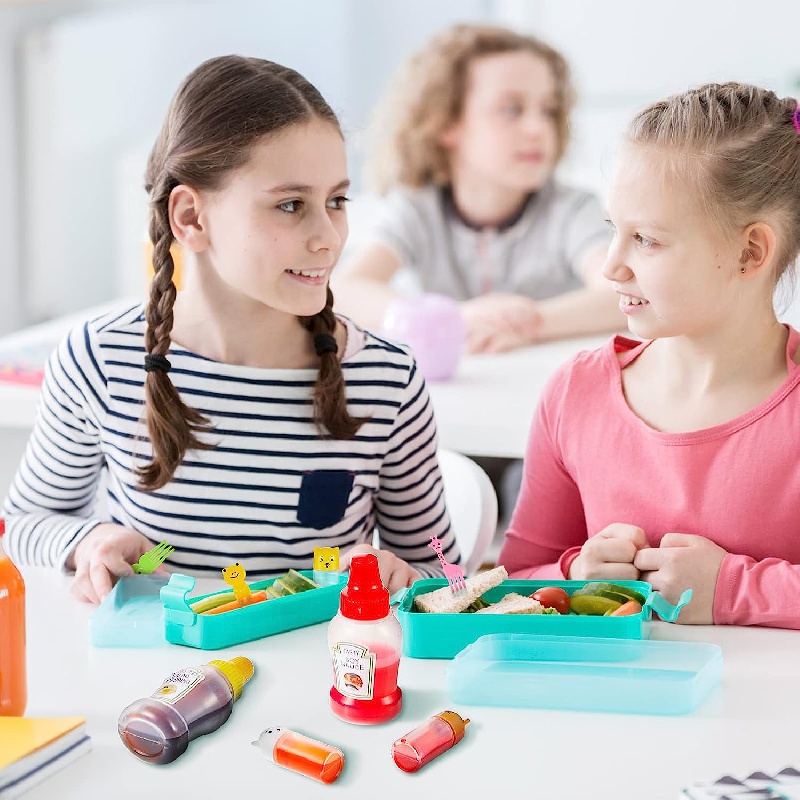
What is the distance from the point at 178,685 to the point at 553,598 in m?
0.33

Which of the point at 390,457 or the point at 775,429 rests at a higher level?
the point at 775,429

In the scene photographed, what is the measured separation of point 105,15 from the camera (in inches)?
132

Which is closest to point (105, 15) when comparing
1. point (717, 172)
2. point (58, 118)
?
point (58, 118)

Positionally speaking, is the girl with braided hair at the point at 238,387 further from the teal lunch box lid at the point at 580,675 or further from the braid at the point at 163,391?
the teal lunch box lid at the point at 580,675

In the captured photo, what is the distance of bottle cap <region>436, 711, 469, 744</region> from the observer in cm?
84

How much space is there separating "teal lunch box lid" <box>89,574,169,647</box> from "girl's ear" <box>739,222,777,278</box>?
63 centimetres

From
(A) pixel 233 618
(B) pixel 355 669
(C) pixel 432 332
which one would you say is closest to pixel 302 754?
(B) pixel 355 669

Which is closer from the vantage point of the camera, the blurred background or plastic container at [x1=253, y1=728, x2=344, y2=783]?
plastic container at [x1=253, y1=728, x2=344, y2=783]

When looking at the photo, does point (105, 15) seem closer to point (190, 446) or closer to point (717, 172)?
point (190, 446)

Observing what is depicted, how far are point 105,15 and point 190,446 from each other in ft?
8.15

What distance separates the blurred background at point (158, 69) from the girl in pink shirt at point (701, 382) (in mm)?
1738

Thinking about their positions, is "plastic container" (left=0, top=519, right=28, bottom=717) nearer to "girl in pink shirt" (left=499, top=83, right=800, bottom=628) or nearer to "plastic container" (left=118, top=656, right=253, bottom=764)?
"plastic container" (left=118, top=656, right=253, bottom=764)

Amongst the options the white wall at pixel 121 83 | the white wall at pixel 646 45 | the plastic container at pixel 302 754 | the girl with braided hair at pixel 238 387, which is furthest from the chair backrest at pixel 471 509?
the white wall at pixel 121 83

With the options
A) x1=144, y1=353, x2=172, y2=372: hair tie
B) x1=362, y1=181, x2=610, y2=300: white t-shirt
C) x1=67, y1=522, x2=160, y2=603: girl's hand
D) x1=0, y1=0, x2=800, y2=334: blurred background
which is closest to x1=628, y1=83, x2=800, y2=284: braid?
x1=144, y1=353, x2=172, y2=372: hair tie
